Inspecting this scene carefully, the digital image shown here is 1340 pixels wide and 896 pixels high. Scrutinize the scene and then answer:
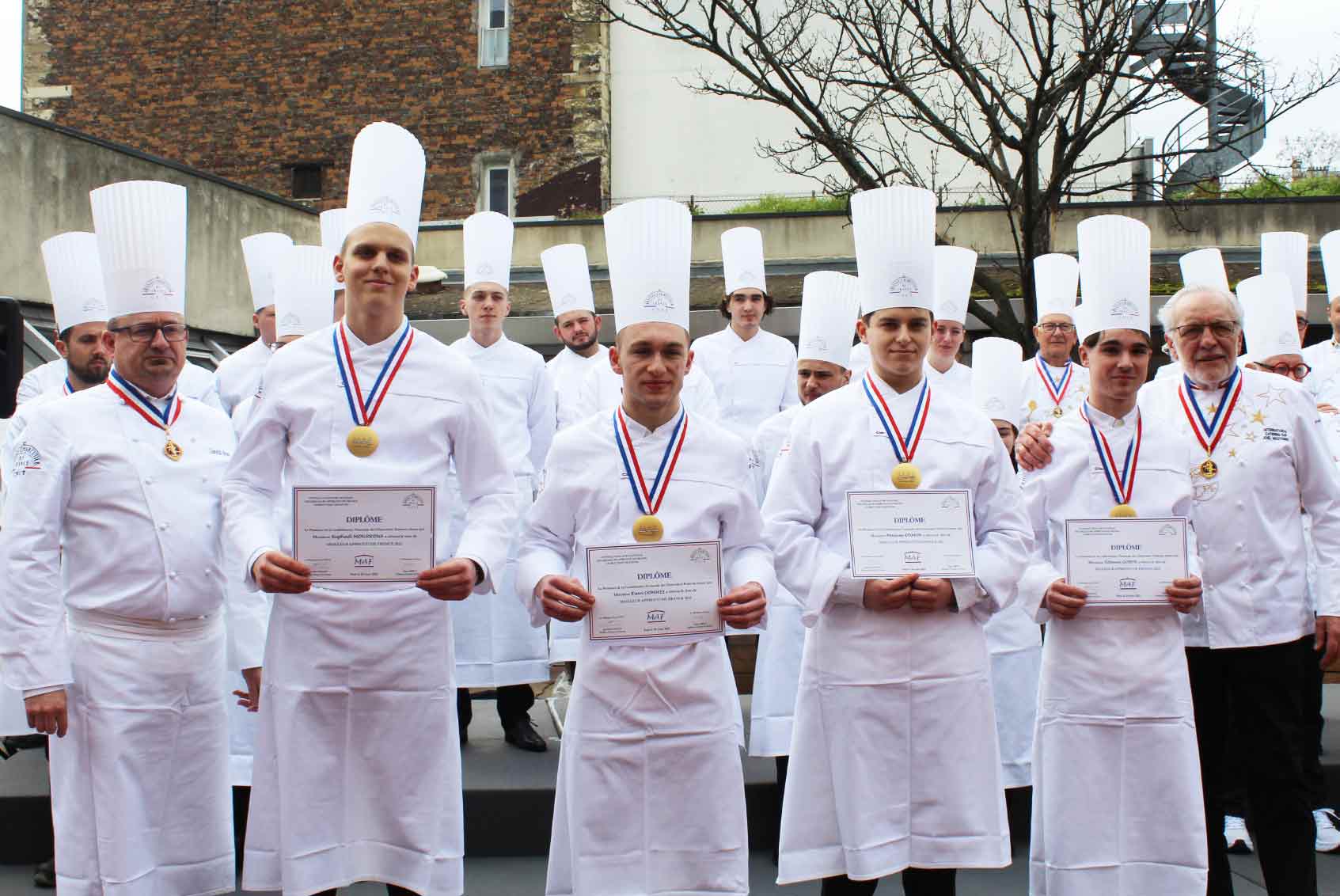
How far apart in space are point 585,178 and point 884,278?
20.5 m

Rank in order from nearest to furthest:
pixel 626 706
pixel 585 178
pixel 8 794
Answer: pixel 626 706, pixel 8 794, pixel 585 178

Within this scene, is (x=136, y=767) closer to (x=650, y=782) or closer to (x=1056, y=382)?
(x=650, y=782)

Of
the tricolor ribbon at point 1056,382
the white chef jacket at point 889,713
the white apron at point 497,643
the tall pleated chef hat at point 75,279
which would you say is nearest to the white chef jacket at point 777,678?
the white apron at point 497,643

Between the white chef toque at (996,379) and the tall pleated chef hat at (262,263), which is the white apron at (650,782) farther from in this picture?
the tall pleated chef hat at (262,263)

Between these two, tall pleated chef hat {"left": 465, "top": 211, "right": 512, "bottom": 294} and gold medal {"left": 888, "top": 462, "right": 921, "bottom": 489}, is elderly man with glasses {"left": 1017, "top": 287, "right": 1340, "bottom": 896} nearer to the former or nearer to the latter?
gold medal {"left": 888, "top": 462, "right": 921, "bottom": 489}

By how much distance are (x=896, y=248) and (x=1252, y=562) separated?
1.48 meters

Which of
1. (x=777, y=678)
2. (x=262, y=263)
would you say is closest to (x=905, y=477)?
(x=777, y=678)

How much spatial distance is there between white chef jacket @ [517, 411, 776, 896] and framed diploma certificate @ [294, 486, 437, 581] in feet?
1.15

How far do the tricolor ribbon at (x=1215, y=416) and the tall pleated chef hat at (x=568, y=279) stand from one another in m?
3.46

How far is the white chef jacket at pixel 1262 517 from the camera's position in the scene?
390 centimetres

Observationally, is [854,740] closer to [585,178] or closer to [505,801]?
[505,801]

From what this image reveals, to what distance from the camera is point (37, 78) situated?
26.2 m

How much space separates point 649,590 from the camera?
3291 millimetres

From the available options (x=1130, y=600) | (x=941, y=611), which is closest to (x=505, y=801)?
(x=941, y=611)
